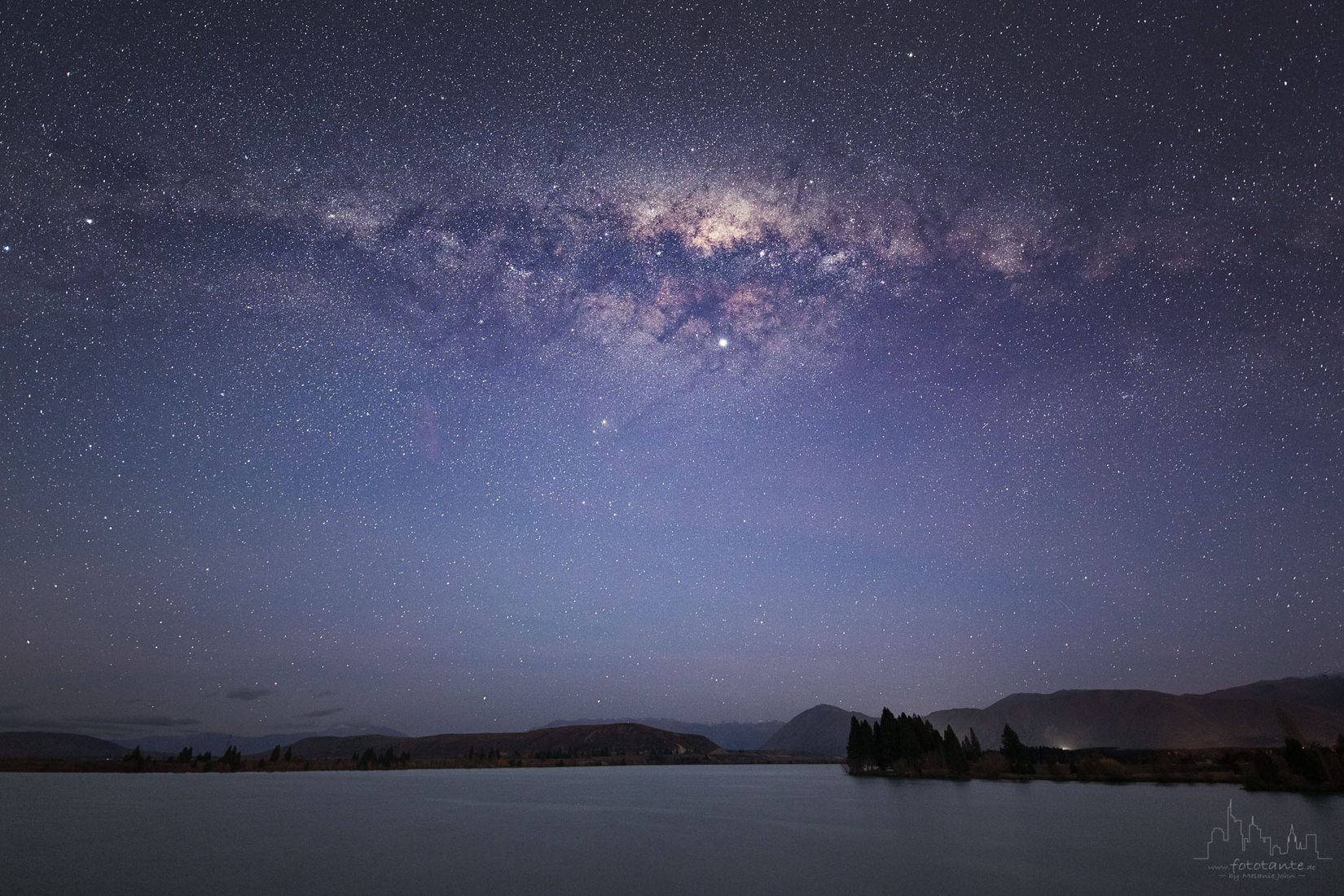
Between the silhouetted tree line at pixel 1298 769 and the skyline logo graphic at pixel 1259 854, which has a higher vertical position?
the skyline logo graphic at pixel 1259 854

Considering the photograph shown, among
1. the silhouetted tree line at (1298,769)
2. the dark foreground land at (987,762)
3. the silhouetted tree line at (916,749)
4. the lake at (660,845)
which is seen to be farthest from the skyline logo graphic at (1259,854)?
the silhouetted tree line at (916,749)

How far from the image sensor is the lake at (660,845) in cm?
3453

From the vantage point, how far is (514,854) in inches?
1775

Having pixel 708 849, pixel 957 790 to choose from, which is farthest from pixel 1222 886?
pixel 957 790

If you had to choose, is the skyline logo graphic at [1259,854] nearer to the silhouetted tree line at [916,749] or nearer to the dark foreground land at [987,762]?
the dark foreground land at [987,762]

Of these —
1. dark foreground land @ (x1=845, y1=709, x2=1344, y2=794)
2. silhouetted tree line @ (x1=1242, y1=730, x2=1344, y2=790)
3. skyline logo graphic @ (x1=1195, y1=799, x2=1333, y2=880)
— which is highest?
skyline logo graphic @ (x1=1195, y1=799, x2=1333, y2=880)

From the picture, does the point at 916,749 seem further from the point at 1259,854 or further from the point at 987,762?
the point at 1259,854

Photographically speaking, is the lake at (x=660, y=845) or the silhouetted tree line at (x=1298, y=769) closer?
the lake at (x=660, y=845)

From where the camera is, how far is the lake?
34531 millimetres

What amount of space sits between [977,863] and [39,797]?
445 feet

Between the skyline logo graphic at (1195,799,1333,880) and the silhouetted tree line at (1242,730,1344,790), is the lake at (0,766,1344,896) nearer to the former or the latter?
the skyline logo graphic at (1195,799,1333,880)

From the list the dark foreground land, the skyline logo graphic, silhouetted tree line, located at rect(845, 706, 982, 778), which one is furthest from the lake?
silhouetted tree line, located at rect(845, 706, 982, 778)

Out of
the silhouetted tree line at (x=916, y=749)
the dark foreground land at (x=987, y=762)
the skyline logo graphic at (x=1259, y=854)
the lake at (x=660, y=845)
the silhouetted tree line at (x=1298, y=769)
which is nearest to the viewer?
the lake at (x=660, y=845)

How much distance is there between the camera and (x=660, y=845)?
50.2 m
